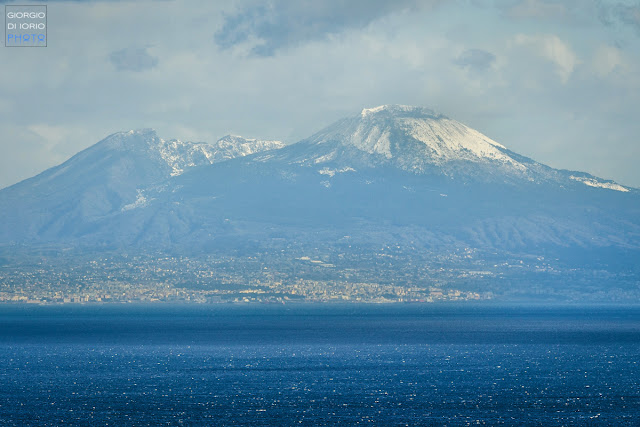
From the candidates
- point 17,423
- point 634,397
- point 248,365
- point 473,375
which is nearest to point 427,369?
point 473,375

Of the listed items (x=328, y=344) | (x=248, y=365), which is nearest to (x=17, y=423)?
(x=248, y=365)

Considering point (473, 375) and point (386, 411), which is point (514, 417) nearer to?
point (386, 411)

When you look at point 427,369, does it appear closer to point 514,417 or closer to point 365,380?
point 365,380

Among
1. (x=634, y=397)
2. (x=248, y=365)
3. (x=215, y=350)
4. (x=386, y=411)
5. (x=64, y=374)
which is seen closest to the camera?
(x=386, y=411)

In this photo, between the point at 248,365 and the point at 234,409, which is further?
the point at 248,365

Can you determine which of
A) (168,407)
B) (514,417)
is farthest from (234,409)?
(514,417)

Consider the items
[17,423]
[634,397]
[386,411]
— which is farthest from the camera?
[634,397]

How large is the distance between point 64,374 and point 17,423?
43.5 m

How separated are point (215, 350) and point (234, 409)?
8099cm

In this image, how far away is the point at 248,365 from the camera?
5930 inches

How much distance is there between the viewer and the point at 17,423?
307 feet

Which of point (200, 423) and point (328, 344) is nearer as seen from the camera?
point (200, 423)

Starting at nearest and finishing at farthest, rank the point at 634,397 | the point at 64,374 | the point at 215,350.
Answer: the point at 634,397 < the point at 64,374 < the point at 215,350

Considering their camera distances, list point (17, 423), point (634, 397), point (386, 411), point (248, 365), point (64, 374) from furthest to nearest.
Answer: point (248, 365)
point (64, 374)
point (634, 397)
point (386, 411)
point (17, 423)
